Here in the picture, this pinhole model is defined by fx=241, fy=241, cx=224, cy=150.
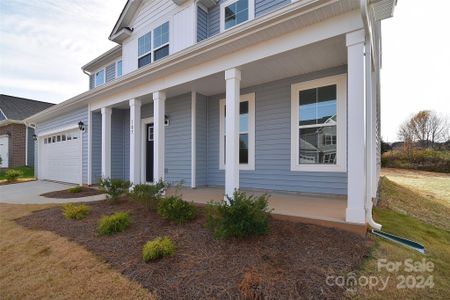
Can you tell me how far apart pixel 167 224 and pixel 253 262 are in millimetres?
1935

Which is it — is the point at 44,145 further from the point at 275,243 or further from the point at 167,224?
the point at 275,243

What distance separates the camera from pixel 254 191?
6.55 m

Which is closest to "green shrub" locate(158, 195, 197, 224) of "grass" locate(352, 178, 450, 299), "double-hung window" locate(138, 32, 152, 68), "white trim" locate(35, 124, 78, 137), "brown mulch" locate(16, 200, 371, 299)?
"brown mulch" locate(16, 200, 371, 299)

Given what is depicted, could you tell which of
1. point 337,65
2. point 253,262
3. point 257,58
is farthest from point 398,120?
point 253,262

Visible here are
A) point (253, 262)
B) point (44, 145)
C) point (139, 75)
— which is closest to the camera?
point (253, 262)

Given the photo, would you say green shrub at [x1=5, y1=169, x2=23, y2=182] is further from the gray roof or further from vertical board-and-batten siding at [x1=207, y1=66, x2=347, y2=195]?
vertical board-and-batten siding at [x1=207, y1=66, x2=347, y2=195]

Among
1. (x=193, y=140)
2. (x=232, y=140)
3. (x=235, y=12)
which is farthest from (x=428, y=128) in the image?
(x=232, y=140)

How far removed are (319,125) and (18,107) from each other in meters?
23.4

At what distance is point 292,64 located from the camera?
5148 millimetres

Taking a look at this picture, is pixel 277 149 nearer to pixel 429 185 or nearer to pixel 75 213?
pixel 75 213

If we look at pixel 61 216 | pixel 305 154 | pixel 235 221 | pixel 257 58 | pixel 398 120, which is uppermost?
pixel 398 120

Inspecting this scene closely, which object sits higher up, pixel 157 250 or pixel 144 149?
pixel 144 149

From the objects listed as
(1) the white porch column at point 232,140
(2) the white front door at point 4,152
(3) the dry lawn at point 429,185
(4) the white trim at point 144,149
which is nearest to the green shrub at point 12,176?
(2) the white front door at point 4,152

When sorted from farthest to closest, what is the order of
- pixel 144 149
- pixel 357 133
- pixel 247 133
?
pixel 144 149
pixel 247 133
pixel 357 133
